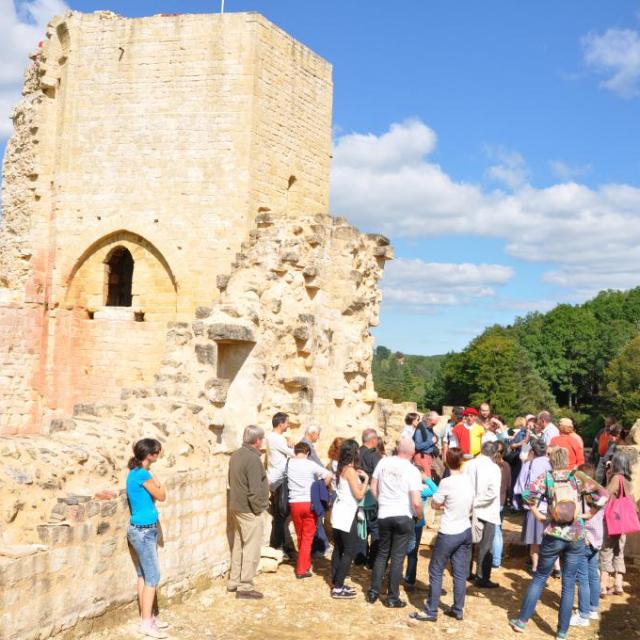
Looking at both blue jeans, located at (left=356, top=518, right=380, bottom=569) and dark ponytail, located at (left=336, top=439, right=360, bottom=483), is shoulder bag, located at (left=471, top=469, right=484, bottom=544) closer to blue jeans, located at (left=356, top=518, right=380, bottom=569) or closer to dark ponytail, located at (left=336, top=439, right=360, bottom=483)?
blue jeans, located at (left=356, top=518, right=380, bottom=569)

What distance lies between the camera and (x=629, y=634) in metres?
7.23

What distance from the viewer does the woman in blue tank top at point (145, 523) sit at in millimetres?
6293

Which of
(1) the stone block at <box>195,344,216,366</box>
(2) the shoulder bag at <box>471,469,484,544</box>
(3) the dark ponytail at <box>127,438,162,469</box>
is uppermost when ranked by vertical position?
(1) the stone block at <box>195,344,216,366</box>

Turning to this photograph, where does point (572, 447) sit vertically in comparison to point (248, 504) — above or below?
above

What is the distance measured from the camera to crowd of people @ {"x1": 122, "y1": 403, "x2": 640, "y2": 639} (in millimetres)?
6801

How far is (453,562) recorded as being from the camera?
7258mm

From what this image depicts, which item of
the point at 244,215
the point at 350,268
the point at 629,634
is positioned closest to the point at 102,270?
the point at 244,215

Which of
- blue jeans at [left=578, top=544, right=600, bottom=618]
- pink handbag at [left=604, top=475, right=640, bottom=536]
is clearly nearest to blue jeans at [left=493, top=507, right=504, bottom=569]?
pink handbag at [left=604, top=475, right=640, bottom=536]

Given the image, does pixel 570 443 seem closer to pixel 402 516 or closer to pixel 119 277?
pixel 402 516

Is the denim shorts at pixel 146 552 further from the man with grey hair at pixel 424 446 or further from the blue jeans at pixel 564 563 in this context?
the man with grey hair at pixel 424 446

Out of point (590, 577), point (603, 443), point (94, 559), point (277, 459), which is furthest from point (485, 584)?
point (94, 559)

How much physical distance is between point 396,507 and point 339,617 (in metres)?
1.17

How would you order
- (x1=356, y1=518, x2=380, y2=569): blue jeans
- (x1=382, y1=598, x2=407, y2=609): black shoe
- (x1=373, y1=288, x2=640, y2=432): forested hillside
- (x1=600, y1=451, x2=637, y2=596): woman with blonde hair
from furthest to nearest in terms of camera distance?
(x1=373, y1=288, x2=640, y2=432): forested hillside < (x1=356, y1=518, x2=380, y2=569): blue jeans < (x1=600, y1=451, x2=637, y2=596): woman with blonde hair < (x1=382, y1=598, x2=407, y2=609): black shoe

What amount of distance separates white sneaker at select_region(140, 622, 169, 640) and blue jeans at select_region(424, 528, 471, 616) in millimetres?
2508
